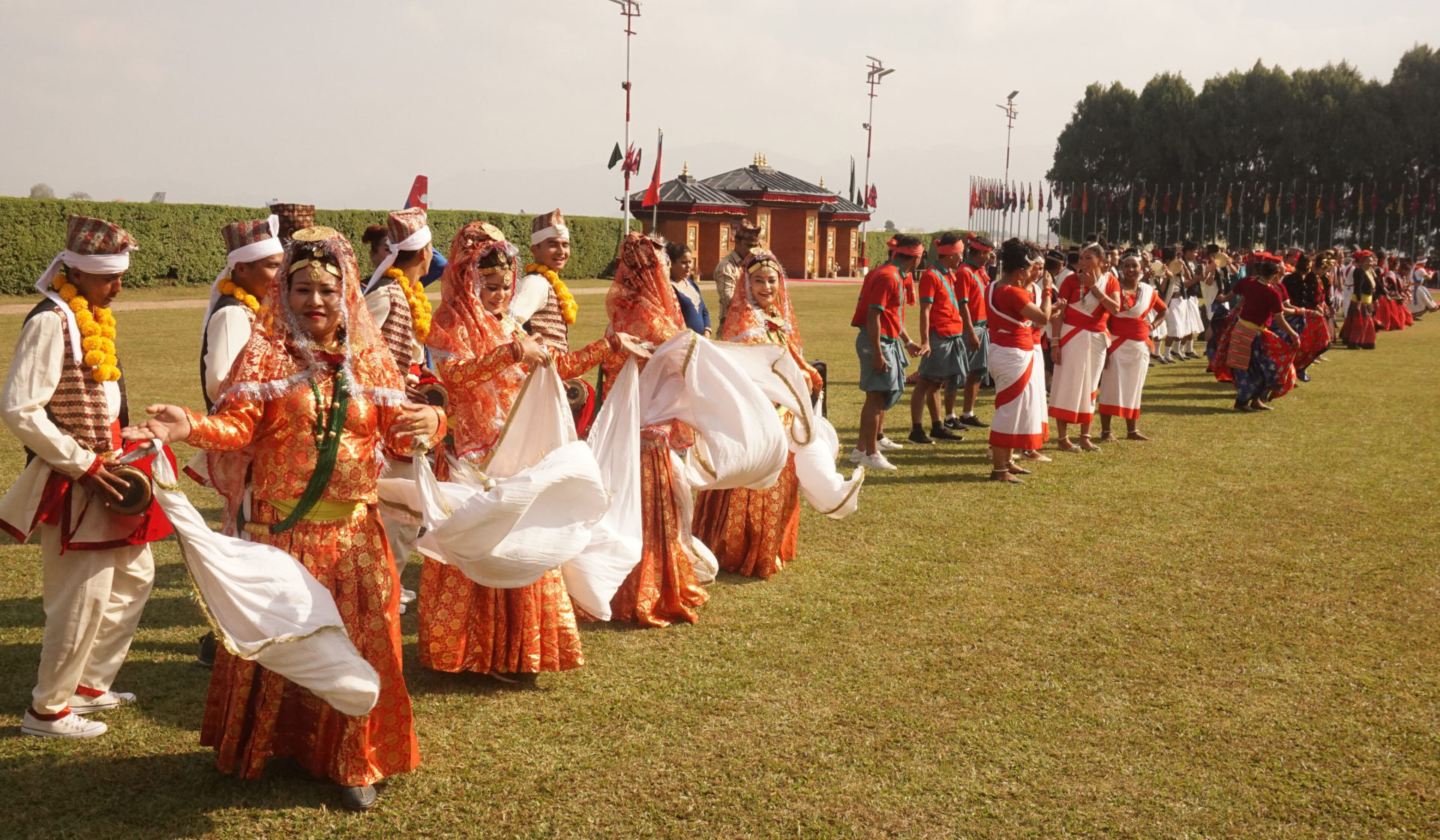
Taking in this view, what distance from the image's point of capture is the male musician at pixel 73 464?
391 cm

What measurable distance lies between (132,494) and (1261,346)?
41.9 ft

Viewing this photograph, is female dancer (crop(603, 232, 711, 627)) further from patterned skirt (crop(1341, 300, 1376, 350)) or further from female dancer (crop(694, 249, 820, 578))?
patterned skirt (crop(1341, 300, 1376, 350))

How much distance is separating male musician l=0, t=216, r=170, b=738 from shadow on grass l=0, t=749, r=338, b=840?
0.31m

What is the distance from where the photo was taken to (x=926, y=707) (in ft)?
15.3

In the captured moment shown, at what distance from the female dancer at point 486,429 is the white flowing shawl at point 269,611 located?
1.23 meters

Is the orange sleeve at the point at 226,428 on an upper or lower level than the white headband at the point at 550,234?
lower

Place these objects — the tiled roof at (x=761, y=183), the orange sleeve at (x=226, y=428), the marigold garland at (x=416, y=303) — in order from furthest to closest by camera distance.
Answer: the tiled roof at (x=761, y=183)
the marigold garland at (x=416, y=303)
the orange sleeve at (x=226, y=428)

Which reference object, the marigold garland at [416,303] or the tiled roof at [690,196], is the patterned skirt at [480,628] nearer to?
the marigold garland at [416,303]

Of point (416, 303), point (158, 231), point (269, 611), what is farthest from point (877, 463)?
point (158, 231)

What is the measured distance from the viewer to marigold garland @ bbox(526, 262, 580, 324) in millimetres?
6137

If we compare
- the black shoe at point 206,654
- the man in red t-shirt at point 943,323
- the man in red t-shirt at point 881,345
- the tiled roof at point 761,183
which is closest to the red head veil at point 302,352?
the black shoe at point 206,654

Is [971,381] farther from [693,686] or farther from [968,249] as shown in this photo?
[693,686]

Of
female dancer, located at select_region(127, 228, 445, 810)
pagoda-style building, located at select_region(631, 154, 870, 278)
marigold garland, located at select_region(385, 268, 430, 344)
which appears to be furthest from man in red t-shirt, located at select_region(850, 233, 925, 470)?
pagoda-style building, located at select_region(631, 154, 870, 278)

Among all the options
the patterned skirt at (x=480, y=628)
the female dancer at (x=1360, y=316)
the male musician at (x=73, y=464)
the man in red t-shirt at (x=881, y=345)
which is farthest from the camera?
the female dancer at (x=1360, y=316)
